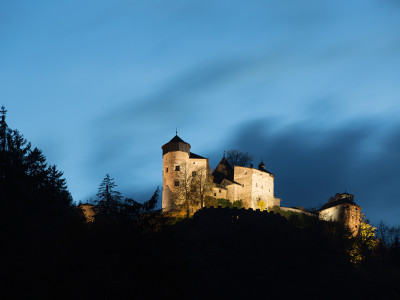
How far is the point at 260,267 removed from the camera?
6022cm

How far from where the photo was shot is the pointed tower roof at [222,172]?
82.8 m

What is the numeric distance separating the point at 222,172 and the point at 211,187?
866cm

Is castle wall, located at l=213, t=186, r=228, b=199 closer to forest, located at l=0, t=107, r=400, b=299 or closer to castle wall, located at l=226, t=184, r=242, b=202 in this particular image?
castle wall, located at l=226, t=184, r=242, b=202

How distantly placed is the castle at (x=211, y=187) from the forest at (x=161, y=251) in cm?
227

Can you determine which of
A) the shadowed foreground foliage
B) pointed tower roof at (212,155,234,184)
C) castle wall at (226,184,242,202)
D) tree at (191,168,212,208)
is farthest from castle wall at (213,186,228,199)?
the shadowed foreground foliage

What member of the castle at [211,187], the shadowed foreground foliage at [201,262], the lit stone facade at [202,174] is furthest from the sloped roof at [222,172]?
the shadowed foreground foliage at [201,262]

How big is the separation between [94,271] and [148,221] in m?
4.05

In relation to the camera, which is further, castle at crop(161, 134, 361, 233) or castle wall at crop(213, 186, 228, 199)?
castle wall at crop(213, 186, 228, 199)

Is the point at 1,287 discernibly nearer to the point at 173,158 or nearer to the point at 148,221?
the point at 148,221

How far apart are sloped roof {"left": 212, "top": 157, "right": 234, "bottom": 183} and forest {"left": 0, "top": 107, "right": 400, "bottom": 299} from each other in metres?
8.99

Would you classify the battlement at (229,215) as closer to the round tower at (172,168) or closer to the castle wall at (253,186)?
the castle wall at (253,186)

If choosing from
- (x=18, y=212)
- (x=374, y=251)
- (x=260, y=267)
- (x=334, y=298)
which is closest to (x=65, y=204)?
(x=18, y=212)

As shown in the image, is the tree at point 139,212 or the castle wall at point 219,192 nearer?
the tree at point 139,212

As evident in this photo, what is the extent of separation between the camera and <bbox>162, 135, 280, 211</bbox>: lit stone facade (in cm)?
7588
